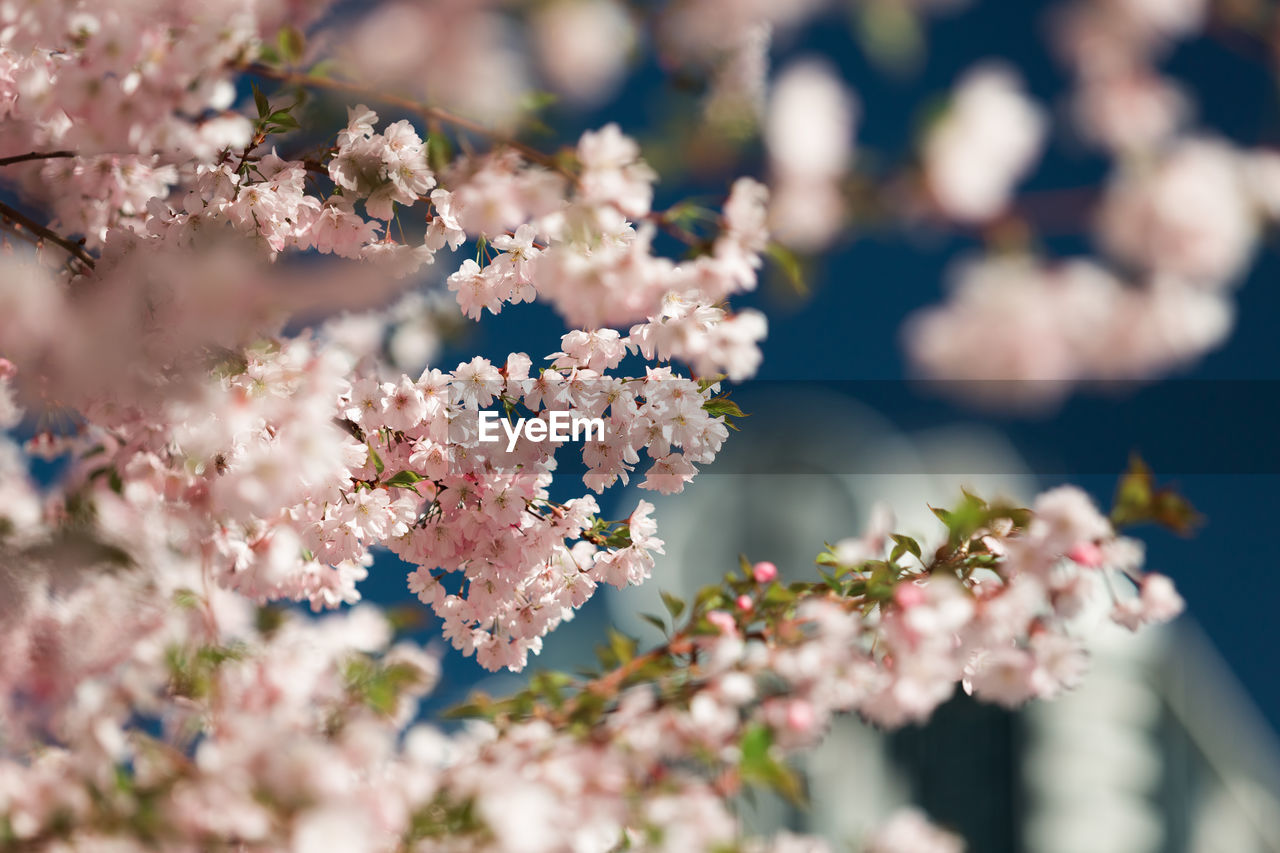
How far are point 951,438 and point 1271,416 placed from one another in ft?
97.2

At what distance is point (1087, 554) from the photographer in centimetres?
153

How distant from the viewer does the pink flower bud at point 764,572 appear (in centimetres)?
168

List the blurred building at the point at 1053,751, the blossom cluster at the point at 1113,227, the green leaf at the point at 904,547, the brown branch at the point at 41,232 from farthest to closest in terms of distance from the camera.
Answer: the blurred building at the point at 1053,751
the brown branch at the point at 41,232
the green leaf at the point at 904,547
the blossom cluster at the point at 1113,227

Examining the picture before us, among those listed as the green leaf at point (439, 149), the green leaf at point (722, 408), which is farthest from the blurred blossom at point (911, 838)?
the green leaf at point (722, 408)

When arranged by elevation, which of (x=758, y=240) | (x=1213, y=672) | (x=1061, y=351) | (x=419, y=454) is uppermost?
(x=1213, y=672)

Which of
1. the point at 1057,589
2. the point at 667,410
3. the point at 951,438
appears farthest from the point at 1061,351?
the point at 951,438

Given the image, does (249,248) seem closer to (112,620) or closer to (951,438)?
(112,620)

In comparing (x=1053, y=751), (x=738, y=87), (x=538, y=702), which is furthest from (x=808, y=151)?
(x=1053, y=751)

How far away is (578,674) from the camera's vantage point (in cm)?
167

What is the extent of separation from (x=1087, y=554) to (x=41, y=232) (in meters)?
2.08

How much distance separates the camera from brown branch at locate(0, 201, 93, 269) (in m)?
2.11

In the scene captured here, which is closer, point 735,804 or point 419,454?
point 735,804

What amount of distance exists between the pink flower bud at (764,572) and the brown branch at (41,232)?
1535 mm

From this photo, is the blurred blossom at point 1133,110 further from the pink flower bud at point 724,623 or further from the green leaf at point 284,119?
the green leaf at point 284,119
